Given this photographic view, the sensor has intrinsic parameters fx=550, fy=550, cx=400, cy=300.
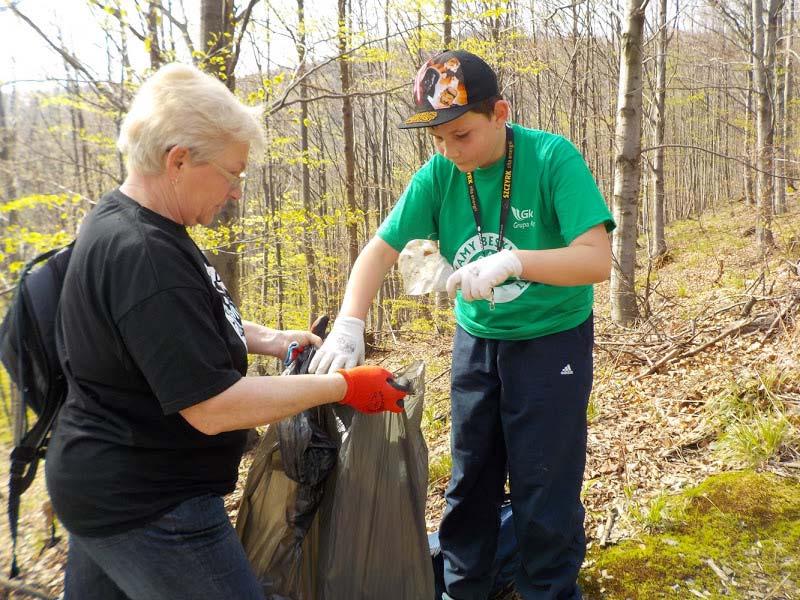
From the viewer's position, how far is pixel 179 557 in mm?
1267

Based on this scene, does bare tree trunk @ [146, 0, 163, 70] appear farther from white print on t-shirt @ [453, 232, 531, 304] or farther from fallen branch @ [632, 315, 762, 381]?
fallen branch @ [632, 315, 762, 381]

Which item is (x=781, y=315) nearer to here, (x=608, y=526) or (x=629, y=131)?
(x=629, y=131)

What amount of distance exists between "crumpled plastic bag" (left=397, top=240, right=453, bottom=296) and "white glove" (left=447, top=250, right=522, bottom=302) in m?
0.28

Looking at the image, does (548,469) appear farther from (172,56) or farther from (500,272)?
(172,56)

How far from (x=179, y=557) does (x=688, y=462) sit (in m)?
2.66

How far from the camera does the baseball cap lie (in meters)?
1.58

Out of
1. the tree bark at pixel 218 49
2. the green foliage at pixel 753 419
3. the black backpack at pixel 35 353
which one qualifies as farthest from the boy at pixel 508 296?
the tree bark at pixel 218 49

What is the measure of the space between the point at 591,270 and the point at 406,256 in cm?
65

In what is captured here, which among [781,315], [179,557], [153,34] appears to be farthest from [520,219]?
[153,34]

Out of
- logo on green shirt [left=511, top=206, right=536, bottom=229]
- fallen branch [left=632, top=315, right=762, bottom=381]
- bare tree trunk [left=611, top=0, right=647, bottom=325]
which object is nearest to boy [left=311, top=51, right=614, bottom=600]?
logo on green shirt [left=511, top=206, right=536, bottom=229]

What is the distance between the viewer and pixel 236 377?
119 centimetres

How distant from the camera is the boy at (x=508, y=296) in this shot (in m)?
1.58

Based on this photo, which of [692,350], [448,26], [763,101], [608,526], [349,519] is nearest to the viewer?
[349,519]

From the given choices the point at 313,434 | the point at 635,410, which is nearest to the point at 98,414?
the point at 313,434
